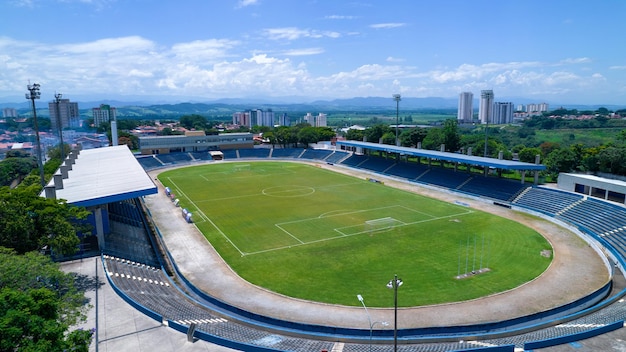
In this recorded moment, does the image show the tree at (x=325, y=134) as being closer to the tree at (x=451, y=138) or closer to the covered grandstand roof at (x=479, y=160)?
the tree at (x=451, y=138)

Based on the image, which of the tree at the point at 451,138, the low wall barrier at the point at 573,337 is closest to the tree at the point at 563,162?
the tree at the point at 451,138

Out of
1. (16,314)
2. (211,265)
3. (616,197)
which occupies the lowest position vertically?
(211,265)

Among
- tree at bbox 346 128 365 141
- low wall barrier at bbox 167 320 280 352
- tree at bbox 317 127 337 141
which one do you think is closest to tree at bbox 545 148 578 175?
tree at bbox 346 128 365 141

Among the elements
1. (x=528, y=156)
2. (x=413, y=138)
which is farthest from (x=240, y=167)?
(x=528, y=156)

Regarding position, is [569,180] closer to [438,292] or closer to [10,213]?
[438,292]

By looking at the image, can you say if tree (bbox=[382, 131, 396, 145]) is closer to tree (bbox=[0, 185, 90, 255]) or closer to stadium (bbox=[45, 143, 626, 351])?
stadium (bbox=[45, 143, 626, 351])

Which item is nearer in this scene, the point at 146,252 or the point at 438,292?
the point at 438,292

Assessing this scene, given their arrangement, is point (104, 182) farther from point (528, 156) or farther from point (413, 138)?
point (413, 138)

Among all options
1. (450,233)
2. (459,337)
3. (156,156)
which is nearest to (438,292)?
(459,337)
